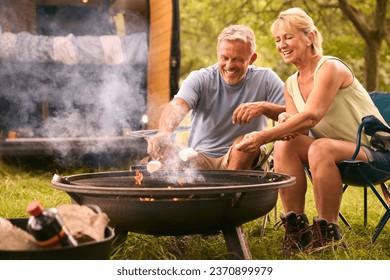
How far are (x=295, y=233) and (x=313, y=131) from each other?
0.52 meters

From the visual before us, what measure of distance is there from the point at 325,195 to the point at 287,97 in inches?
23.4

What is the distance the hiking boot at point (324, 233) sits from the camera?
117 inches

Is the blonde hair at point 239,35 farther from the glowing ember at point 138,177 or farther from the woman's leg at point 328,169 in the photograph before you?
the glowing ember at point 138,177

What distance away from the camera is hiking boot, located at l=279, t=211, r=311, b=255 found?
3.06 metres

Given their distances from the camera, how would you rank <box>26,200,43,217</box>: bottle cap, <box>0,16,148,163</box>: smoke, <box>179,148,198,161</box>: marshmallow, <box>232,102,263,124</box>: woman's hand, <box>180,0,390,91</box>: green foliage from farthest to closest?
<box>180,0,390,91</box>: green foliage < <box>0,16,148,163</box>: smoke < <box>179,148,198,161</box>: marshmallow < <box>232,102,263,124</box>: woman's hand < <box>26,200,43,217</box>: bottle cap

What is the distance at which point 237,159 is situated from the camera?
327cm

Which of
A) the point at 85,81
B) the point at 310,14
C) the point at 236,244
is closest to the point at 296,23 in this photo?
the point at 236,244

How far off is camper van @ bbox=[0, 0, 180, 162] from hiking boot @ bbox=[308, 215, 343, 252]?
8.10 feet

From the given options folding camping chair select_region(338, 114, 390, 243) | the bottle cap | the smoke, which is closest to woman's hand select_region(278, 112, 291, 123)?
folding camping chair select_region(338, 114, 390, 243)

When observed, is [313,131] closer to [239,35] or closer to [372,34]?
[239,35]

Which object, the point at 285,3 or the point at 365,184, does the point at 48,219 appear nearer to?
the point at 365,184

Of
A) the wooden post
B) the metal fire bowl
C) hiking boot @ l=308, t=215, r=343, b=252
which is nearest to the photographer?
the metal fire bowl

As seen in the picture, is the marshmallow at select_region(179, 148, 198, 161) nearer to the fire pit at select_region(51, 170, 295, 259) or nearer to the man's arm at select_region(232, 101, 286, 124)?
the man's arm at select_region(232, 101, 286, 124)
